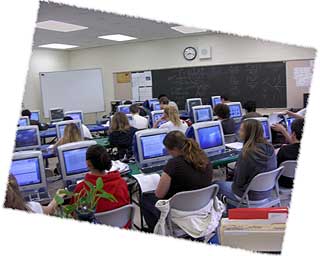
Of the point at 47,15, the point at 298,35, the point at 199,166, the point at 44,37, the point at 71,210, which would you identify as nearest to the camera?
the point at 298,35

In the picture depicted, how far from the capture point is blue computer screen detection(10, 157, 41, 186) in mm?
3010

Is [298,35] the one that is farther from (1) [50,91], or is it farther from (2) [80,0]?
(1) [50,91]

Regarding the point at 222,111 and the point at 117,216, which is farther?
the point at 222,111

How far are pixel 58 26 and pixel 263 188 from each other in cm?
554

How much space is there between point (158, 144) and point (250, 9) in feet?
8.99

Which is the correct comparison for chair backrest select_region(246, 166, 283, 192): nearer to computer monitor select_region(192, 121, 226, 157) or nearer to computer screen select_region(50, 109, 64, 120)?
computer monitor select_region(192, 121, 226, 157)

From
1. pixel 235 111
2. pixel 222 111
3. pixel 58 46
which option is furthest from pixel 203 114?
pixel 58 46

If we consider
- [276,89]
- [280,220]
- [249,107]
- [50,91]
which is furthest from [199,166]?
[50,91]

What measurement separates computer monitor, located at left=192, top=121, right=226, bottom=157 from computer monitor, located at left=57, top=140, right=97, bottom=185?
1295 millimetres

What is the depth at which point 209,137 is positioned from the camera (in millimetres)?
4258

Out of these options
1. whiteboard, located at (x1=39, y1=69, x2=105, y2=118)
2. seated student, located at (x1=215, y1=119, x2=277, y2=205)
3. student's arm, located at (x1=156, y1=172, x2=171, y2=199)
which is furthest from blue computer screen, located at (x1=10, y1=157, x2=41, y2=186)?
whiteboard, located at (x1=39, y1=69, x2=105, y2=118)

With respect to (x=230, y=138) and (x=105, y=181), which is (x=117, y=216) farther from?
(x=230, y=138)

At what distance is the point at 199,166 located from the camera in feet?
9.62

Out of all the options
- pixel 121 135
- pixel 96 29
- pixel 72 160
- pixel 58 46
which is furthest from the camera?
pixel 58 46
